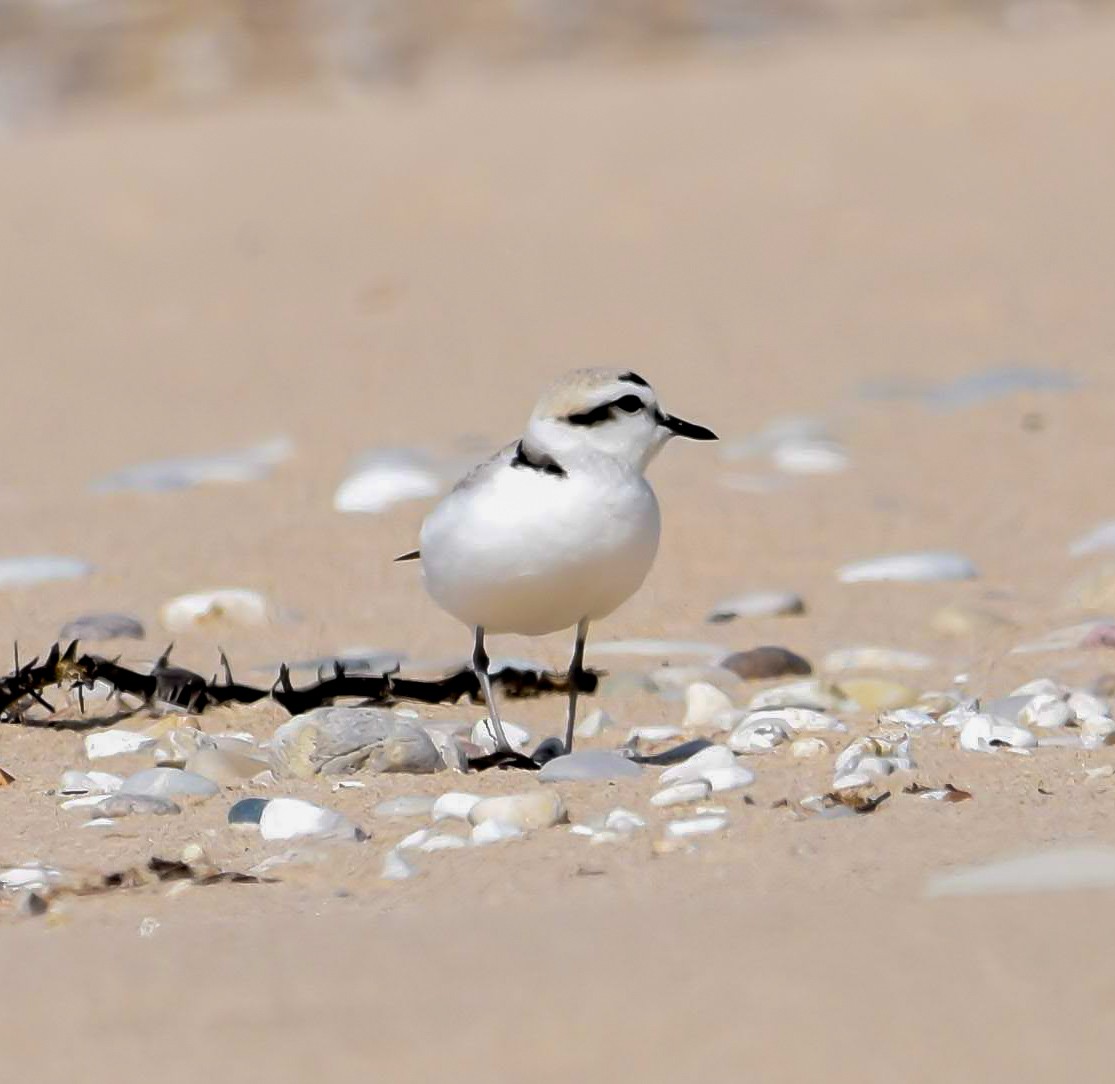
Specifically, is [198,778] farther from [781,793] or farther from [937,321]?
[937,321]

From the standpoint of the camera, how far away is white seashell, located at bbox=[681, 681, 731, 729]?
4.72 meters

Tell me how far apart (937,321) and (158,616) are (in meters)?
4.59

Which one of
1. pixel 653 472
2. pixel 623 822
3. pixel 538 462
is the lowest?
pixel 623 822

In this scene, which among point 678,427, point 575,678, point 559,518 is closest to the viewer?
point 559,518

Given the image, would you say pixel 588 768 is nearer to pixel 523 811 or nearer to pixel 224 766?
pixel 523 811

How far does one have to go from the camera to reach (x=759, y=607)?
226 inches

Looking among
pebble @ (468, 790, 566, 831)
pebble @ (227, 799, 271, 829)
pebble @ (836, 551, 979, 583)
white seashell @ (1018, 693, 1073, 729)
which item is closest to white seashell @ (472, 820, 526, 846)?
pebble @ (468, 790, 566, 831)

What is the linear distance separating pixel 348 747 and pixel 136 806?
45 centimetres

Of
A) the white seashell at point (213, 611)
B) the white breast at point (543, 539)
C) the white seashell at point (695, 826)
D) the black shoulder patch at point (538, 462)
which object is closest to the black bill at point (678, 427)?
the white breast at point (543, 539)

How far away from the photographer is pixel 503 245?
10.6 m

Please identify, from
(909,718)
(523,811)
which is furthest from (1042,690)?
(523,811)

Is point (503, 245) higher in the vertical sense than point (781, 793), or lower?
higher

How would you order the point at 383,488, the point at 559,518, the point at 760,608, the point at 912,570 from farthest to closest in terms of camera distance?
the point at 383,488 → the point at 912,570 → the point at 760,608 → the point at 559,518

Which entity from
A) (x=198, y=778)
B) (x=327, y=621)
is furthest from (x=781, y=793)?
(x=327, y=621)
